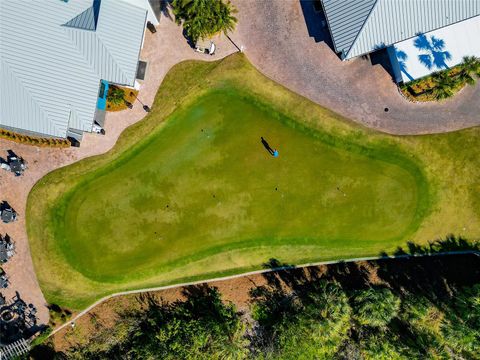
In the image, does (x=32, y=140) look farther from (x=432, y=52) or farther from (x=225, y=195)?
(x=432, y=52)

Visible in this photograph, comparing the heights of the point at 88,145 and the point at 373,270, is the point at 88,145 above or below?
above

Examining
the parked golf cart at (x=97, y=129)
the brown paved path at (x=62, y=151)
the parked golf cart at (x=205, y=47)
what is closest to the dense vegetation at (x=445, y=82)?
the brown paved path at (x=62, y=151)

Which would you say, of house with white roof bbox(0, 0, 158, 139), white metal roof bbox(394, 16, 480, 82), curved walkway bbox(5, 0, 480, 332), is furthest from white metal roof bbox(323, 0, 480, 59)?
house with white roof bbox(0, 0, 158, 139)

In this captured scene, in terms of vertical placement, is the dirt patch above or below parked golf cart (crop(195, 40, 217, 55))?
below

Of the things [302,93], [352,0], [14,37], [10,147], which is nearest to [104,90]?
[14,37]

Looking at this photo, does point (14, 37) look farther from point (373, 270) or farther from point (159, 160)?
point (373, 270)

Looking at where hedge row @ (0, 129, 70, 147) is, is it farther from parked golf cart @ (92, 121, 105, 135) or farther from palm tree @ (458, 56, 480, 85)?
palm tree @ (458, 56, 480, 85)

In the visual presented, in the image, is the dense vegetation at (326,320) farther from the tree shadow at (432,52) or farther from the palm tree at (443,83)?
the tree shadow at (432,52)
